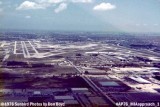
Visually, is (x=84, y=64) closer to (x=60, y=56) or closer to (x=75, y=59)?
(x=75, y=59)

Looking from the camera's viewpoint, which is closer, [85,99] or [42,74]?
[85,99]

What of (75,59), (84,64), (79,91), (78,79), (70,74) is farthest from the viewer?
(75,59)

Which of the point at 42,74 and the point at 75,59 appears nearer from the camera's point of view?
the point at 42,74

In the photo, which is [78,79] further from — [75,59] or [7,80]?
[75,59]

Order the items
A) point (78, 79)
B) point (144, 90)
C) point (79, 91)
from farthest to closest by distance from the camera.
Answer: point (78, 79), point (144, 90), point (79, 91)

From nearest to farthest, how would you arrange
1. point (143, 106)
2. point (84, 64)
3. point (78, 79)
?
point (143, 106)
point (78, 79)
point (84, 64)

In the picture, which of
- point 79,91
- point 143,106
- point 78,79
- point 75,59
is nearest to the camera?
point 143,106

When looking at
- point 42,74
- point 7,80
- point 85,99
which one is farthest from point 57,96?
point 42,74

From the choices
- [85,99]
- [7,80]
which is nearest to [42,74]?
[7,80]
